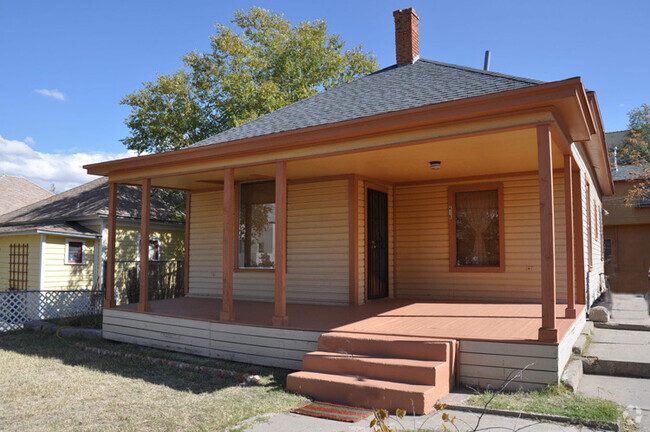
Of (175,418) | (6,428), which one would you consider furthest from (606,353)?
(6,428)

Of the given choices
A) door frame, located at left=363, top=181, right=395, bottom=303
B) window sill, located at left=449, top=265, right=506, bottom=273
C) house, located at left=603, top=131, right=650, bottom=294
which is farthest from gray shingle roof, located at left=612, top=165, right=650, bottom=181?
door frame, located at left=363, top=181, right=395, bottom=303

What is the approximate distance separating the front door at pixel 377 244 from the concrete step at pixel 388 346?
3122 mm

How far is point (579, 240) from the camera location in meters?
7.49

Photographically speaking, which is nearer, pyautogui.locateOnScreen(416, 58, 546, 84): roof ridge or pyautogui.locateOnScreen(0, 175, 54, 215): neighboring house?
pyautogui.locateOnScreen(416, 58, 546, 84): roof ridge

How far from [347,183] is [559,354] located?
4.59m

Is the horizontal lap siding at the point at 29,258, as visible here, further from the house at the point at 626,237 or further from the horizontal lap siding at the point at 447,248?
the house at the point at 626,237

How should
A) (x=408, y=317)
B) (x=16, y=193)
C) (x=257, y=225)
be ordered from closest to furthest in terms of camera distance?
1. (x=408, y=317)
2. (x=257, y=225)
3. (x=16, y=193)

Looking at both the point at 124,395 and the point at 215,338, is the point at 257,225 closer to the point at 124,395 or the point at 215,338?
the point at 215,338

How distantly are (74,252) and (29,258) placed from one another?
1.33 m

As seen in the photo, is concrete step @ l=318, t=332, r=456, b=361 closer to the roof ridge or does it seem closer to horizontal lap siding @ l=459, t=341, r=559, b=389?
horizontal lap siding @ l=459, t=341, r=559, b=389

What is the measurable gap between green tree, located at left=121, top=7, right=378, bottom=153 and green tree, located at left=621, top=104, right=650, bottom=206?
11.9 meters

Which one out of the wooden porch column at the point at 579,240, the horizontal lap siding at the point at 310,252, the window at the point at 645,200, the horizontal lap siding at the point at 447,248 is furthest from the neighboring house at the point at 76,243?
the window at the point at 645,200

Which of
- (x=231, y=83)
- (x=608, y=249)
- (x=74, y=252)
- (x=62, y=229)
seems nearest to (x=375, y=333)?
(x=62, y=229)

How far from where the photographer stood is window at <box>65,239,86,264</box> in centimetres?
1363
